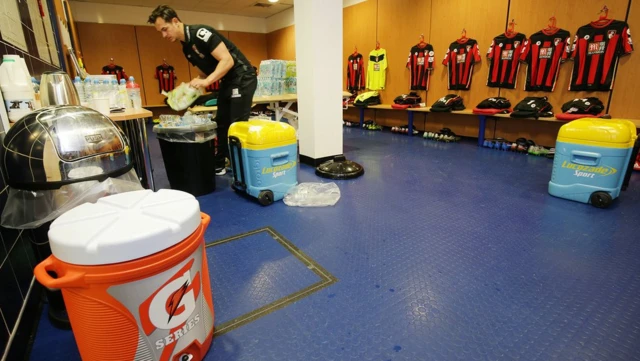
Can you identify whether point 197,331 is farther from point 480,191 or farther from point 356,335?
point 480,191

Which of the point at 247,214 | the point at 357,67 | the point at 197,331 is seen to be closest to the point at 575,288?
the point at 197,331

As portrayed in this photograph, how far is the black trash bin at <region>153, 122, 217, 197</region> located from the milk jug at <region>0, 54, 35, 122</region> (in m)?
1.10

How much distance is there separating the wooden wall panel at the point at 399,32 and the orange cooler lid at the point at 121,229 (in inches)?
207

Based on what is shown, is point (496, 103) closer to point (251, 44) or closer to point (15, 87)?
point (15, 87)

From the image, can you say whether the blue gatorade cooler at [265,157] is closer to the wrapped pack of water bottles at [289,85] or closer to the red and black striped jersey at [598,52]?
the wrapped pack of water bottles at [289,85]

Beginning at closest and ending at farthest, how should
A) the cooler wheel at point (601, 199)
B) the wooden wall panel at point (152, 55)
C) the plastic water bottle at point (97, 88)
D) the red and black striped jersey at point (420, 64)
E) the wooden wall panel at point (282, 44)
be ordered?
the plastic water bottle at point (97, 88), the cooler wheel at point (601, 199), the red and black striped jersey at point (420, 64), the wooden wall panel at point (152, 55), the wooden wall panel at point (282, 44)

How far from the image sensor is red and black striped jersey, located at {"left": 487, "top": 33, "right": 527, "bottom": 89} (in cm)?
414

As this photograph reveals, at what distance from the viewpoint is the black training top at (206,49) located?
2635 mm

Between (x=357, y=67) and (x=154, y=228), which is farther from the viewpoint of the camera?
(x=357, y=67)

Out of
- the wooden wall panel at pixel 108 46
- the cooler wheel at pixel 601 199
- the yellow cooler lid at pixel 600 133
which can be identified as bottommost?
the cooler wheel at pixel 601 199

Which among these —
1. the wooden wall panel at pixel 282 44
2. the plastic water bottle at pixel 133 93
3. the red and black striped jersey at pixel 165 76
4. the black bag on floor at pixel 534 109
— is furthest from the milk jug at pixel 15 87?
the wooden wall panel at pixel 282 44

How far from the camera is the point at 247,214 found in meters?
2.22

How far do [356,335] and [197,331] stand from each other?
0.53 metres

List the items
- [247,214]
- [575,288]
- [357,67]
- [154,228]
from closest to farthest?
[154,228]
[575,288]
[247,214]
[357,67]
